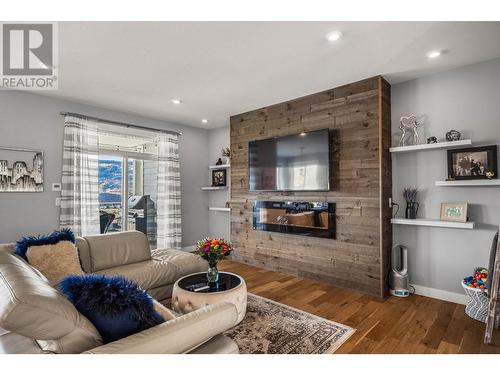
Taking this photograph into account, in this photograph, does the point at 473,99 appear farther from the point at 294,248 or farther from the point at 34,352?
the point at 34,352

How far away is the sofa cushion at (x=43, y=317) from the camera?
3.08 ft

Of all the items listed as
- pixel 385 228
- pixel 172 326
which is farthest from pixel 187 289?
pixel 385 228

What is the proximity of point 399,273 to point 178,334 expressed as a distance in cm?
288

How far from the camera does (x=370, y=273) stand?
3.18 m

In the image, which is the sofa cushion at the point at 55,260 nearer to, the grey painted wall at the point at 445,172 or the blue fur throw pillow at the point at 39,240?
the blue fur throw pillow at the point at 39,240

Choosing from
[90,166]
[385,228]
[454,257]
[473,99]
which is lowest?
[454,257]

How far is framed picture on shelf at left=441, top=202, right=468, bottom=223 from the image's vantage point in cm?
275

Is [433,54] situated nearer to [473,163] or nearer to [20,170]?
[473,163]

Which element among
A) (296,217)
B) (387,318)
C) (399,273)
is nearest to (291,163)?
(296,217)

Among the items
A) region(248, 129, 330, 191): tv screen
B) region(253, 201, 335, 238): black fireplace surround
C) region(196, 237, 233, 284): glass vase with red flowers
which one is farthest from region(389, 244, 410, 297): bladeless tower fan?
region(196, 237, 233, 284): glass vase with red flowers

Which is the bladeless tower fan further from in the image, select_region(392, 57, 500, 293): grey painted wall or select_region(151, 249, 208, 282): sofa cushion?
select_region(151, 249, 208, 282): sofa cushion

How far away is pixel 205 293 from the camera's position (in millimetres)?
2156

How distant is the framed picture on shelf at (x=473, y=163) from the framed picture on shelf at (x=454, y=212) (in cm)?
29
